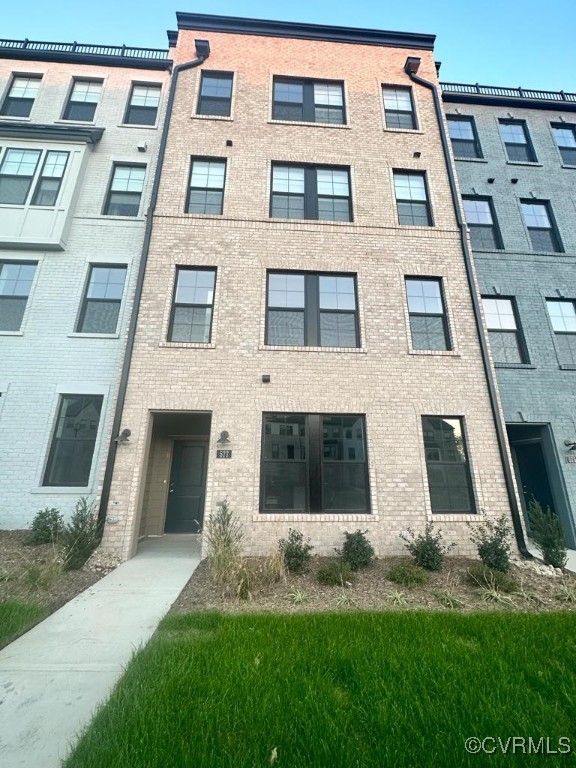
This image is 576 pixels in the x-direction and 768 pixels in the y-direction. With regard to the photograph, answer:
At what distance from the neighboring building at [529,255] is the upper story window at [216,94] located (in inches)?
301

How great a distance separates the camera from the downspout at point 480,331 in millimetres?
7098

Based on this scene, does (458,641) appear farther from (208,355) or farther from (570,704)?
(208,355)

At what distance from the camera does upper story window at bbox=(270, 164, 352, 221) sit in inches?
368

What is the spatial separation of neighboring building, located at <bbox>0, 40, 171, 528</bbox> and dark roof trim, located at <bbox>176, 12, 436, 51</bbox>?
78.3 inches

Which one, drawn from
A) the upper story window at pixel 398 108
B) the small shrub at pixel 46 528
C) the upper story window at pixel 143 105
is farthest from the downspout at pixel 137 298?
the upper story window at pixel 398 108

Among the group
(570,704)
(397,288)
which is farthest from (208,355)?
(570,704)

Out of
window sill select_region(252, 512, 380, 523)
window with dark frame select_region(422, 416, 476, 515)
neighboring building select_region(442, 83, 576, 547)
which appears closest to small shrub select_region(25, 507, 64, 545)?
window sill select_region(252, 512, 380, 523)

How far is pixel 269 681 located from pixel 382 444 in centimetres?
520

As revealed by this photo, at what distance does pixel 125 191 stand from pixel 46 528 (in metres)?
9.16

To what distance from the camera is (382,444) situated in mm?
7426

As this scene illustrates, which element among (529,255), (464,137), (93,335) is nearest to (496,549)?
(529,255)

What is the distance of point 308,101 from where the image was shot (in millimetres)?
10602

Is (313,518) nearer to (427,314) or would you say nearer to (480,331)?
(427,314)

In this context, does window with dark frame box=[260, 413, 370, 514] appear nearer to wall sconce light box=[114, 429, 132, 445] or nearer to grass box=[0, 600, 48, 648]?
wall sconce light box=[114, 429, 132, 445]
